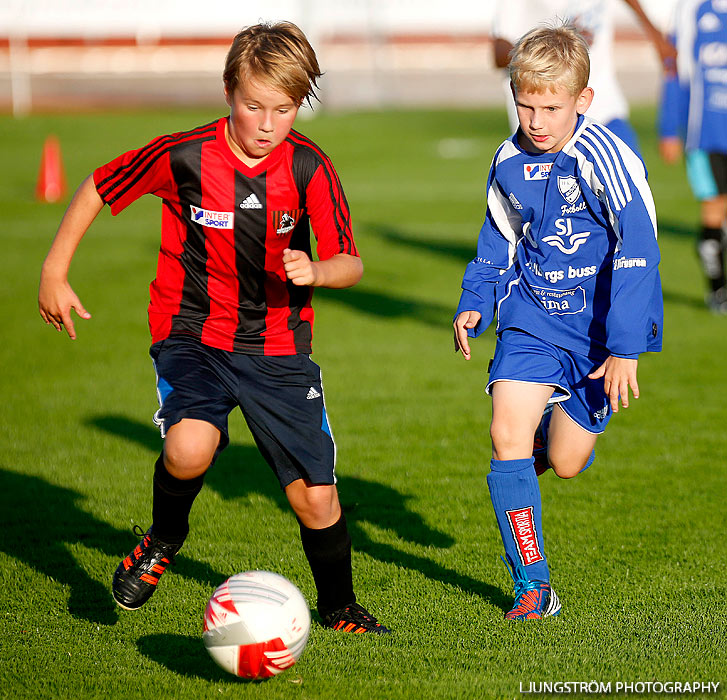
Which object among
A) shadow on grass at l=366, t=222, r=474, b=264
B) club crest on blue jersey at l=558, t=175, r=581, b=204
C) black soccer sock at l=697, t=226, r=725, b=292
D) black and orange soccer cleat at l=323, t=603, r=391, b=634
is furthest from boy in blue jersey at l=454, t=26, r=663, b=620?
shadow on grass at l=366, t=222, r=474, b=264

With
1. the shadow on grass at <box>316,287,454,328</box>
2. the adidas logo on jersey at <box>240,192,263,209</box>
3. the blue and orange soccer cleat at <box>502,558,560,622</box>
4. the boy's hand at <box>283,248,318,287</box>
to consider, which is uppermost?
the adidas logo on jersey at <box>240,192,263,209</box>

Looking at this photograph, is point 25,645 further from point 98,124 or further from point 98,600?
point 98,124

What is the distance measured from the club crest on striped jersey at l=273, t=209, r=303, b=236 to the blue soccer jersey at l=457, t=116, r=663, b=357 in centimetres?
69

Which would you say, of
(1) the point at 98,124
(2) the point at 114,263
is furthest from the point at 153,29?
(2) the point at 114,263

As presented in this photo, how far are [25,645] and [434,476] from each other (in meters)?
2.36

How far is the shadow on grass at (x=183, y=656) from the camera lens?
337 cm

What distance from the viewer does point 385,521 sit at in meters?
4.84

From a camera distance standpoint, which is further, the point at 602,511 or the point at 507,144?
the point at 602,511

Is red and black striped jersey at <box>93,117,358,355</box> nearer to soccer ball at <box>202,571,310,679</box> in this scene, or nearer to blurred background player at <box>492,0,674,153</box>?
soccer ball at <box>202,571,310,679</box>

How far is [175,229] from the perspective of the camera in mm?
3850

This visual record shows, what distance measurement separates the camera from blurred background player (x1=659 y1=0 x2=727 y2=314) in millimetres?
8922

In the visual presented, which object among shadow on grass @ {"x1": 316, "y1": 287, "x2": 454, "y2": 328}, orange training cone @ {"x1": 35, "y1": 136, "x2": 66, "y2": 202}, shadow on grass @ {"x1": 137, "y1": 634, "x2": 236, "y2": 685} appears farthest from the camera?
orange training cone @ {"x1": 35, "y1": 136, "x2": 66, "y2": 202}

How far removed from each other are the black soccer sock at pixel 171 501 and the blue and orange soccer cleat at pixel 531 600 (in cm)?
114
